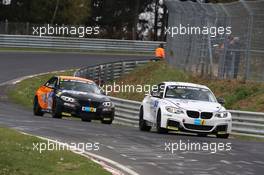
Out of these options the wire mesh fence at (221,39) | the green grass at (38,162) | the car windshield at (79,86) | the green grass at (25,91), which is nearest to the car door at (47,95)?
the car windshield at (79,86)

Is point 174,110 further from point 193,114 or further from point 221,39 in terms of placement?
point 221,39

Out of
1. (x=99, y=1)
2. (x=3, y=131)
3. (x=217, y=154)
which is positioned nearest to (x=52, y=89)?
(x=3, y=131)

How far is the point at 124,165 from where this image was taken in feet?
41.7

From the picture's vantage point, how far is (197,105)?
1855cm

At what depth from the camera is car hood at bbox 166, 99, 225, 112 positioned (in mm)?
18344

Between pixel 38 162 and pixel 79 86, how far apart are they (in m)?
11.1

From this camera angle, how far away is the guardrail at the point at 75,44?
183ft

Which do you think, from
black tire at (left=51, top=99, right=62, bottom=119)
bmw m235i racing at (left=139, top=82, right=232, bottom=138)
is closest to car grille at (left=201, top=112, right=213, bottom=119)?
bmw m235i racing at (left=139, top=82, right=232, bottom=138)

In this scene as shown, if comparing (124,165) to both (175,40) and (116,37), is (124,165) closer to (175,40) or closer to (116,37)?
(175,40)

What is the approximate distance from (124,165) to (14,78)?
85.8 feet

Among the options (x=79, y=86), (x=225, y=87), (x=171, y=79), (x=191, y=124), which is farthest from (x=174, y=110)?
(x=171, y=79)

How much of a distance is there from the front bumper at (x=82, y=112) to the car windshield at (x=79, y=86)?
912 mm

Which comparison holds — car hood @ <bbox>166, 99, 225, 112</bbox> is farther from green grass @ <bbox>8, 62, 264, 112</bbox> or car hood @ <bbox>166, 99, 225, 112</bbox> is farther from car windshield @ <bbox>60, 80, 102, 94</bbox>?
green grass @ <bbox>8, 62, 264, 112</bbox>

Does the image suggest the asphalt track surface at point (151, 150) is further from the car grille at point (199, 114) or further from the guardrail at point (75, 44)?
the guardrail at point (75, 44)
